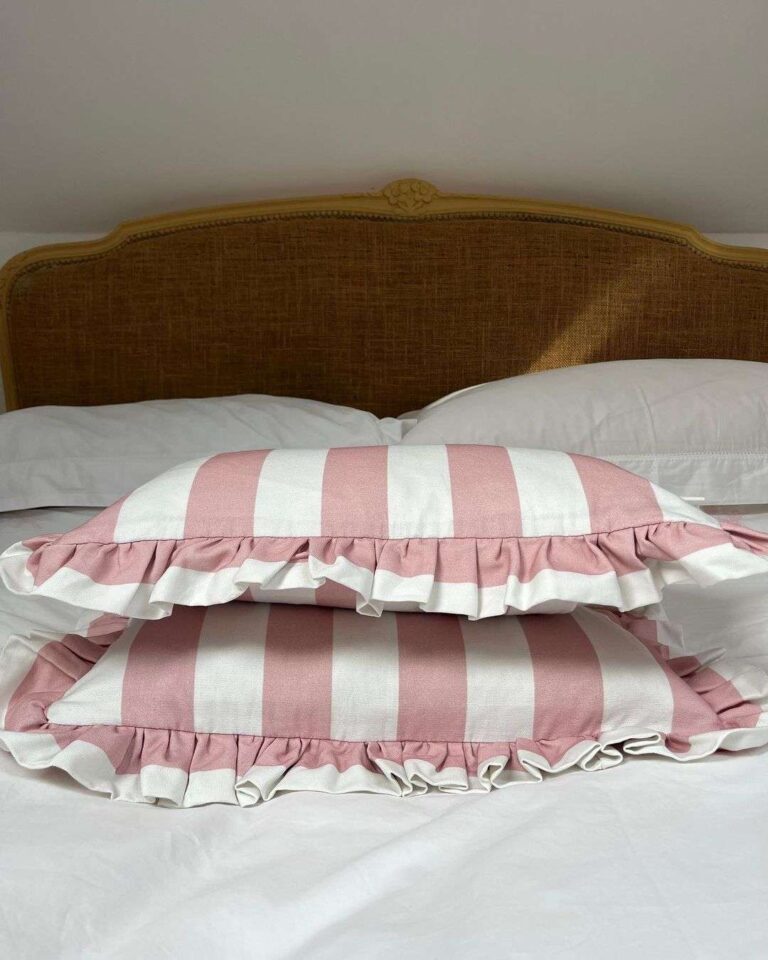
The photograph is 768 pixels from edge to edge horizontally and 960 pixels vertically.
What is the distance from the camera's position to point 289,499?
0.82m

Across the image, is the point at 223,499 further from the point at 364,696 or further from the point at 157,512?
the point at 364,696

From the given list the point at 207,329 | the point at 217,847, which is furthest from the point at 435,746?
the point at 207,329

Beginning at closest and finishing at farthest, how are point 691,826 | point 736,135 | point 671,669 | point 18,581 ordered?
point 691,826 → point 18,581 → point 671,669 → point 736,135

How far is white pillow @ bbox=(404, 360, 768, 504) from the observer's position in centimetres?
145

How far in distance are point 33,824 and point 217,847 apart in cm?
14

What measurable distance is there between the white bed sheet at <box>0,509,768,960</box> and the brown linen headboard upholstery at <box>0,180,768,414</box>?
4.18 ft

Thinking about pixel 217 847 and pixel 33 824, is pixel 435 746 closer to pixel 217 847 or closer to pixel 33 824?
pixel 217 847

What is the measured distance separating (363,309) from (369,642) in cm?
121

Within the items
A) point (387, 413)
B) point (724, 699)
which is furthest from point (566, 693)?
point (387, 413)

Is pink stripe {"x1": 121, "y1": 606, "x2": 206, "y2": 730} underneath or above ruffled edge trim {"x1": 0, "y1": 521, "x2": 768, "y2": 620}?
underneath

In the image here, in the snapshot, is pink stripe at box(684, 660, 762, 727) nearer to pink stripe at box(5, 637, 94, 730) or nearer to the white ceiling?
pink stripe at box(5, 637, 94, 730)

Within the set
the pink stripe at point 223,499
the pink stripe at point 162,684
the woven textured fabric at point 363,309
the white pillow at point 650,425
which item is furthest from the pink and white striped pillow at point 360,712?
the woven textured fabric at point 363,309

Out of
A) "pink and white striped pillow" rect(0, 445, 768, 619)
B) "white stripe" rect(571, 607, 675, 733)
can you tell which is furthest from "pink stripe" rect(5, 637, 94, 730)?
"white stripe" rect(571, 607, 675, 733)

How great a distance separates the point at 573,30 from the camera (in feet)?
5.38
